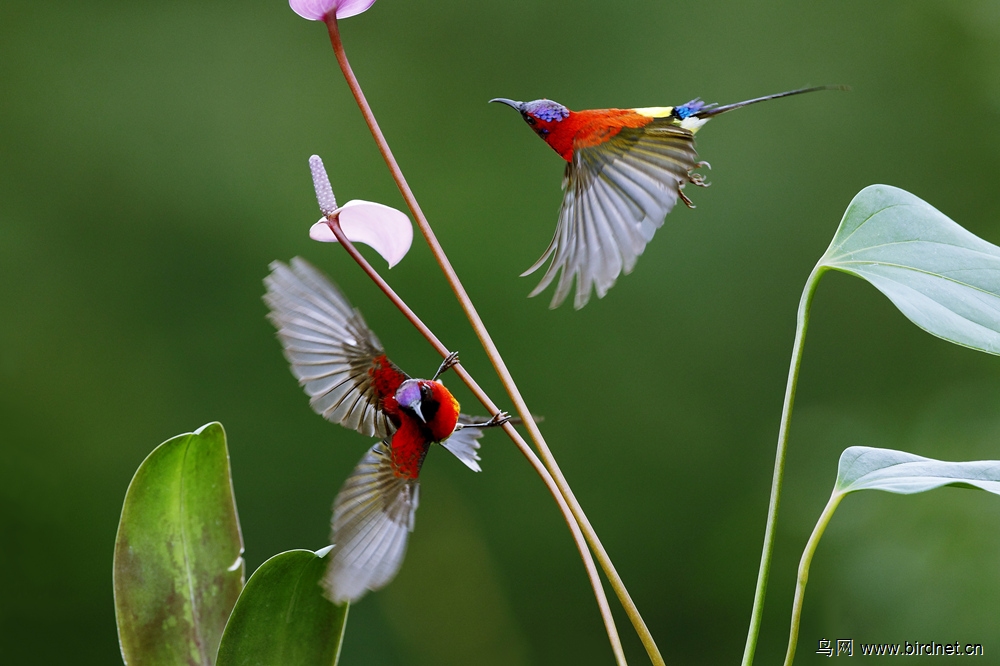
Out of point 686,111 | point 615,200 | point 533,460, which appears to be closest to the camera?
point 533,460

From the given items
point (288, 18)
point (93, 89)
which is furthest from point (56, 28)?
point (288, 18)

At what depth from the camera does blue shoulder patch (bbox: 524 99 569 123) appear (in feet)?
1.90

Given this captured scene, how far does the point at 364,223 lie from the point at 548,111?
18 centimetres

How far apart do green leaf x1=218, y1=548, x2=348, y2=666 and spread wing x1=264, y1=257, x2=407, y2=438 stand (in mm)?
76

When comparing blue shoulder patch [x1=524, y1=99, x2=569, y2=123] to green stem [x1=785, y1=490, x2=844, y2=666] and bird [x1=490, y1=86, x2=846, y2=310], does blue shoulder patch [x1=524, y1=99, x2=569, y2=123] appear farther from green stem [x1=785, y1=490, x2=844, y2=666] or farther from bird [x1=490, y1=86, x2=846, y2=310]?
green stem [x1=785, y1=490, x2=844, y2=666]

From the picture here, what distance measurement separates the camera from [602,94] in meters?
1.85

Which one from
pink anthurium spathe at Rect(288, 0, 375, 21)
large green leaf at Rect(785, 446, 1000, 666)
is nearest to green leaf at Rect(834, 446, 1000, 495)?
large green leaf at Rect(785, 446, 1000, 666)

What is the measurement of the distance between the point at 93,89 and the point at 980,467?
180cm

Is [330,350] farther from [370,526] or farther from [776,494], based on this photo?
[776,494]

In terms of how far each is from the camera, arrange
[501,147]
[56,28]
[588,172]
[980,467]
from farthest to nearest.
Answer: [501,147], [56,28], [588,172], [980,467]

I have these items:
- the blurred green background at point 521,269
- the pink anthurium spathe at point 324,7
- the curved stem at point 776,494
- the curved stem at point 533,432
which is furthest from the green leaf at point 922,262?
the blurred green background at point 521,269

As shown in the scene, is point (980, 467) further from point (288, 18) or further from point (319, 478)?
point (288, 18)

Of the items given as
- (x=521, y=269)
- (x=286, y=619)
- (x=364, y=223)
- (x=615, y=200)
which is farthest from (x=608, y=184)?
(x=521, y=269)

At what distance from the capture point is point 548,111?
0.58 meters
